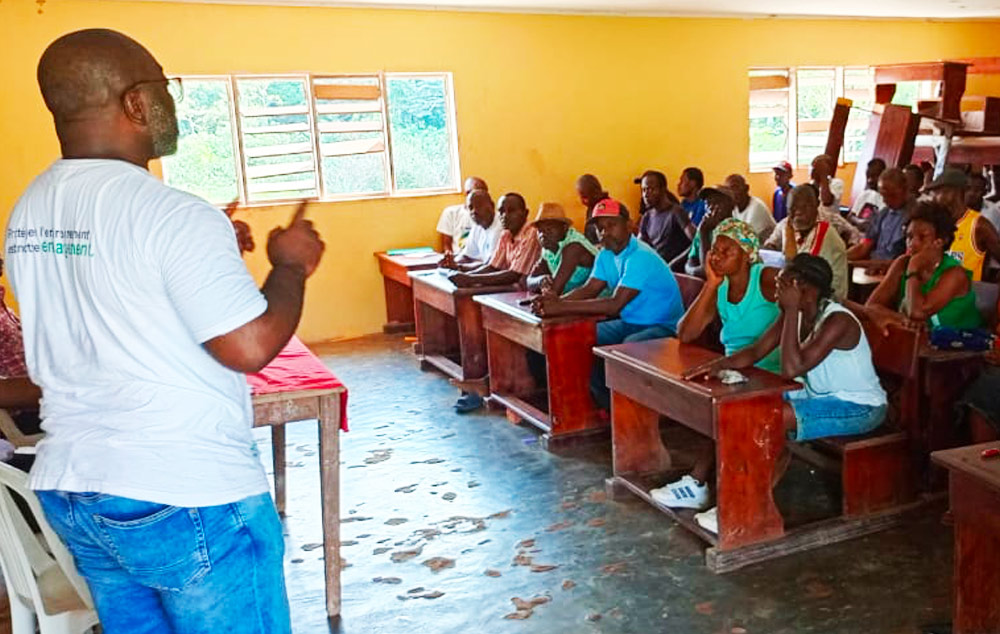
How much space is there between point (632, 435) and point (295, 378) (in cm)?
161

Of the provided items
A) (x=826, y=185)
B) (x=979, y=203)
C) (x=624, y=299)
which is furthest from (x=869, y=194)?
(x=624, y=299)

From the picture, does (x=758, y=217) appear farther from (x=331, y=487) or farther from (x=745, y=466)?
(x=331, y=487)

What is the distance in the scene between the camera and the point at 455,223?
7852 millimetres

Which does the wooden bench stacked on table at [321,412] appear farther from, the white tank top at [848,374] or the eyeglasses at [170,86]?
the white tank top at [848,374]

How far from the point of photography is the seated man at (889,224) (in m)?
5.76

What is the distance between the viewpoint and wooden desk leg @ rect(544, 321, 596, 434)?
451cm

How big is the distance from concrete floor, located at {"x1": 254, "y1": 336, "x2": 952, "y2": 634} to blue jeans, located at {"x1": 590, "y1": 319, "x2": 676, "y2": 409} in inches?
11.1

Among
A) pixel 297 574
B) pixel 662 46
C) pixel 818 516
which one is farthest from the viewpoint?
pixel 662 46

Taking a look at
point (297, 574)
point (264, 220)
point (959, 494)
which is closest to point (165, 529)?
point (959, 494)

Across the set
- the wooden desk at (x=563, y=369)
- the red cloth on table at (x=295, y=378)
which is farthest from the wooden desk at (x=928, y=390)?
the red cloth on table at (x=295, y=378)

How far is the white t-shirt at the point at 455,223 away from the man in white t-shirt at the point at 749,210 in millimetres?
2153

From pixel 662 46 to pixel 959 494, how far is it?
7311mm

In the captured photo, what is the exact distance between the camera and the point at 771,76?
955 cm

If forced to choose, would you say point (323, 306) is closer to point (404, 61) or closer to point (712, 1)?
point (404, 61)
